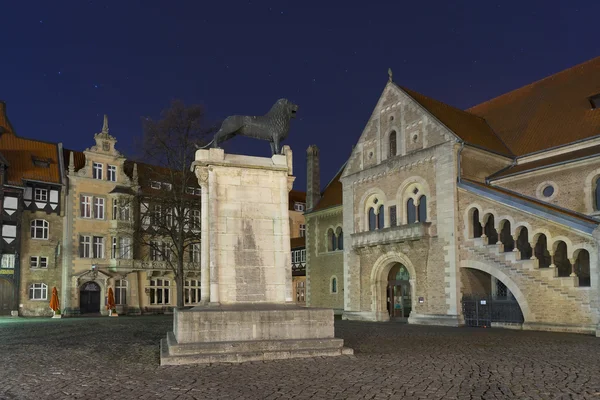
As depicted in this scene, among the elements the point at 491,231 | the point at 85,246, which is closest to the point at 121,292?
the point at 85,246

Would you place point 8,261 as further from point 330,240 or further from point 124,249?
point 330,240

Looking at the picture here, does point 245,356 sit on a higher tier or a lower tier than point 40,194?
lower

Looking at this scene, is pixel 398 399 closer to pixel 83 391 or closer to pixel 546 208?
pixel 83 391

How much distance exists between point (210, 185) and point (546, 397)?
26.9 ft

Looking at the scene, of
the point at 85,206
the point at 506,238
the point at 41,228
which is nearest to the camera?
the point at 506,238

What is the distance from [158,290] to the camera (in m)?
44.8

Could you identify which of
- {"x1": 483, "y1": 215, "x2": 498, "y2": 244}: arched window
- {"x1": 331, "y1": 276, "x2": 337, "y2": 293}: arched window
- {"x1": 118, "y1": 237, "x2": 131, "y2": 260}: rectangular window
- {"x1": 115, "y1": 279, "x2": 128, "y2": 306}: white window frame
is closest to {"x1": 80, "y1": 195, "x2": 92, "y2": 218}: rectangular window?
{"x1": 118, "y1": 237, "x2": 131, "y2": 260}: rectangular window

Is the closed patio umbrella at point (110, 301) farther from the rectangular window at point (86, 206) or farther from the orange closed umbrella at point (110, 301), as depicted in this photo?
the rectangular window at point (86, 206)

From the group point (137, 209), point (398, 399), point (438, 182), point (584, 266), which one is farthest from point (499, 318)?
point (137, 209)

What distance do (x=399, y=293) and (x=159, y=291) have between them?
70.8ft

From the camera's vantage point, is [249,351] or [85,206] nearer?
[249,351]

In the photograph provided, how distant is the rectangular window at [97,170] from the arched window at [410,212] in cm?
2472

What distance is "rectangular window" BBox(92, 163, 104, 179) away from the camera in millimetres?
42444

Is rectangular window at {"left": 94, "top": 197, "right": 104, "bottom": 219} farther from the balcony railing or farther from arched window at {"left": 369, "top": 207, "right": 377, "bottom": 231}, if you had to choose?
arched window at {"left": 369, "top": 207, "right": 377, "bottom": 231}
